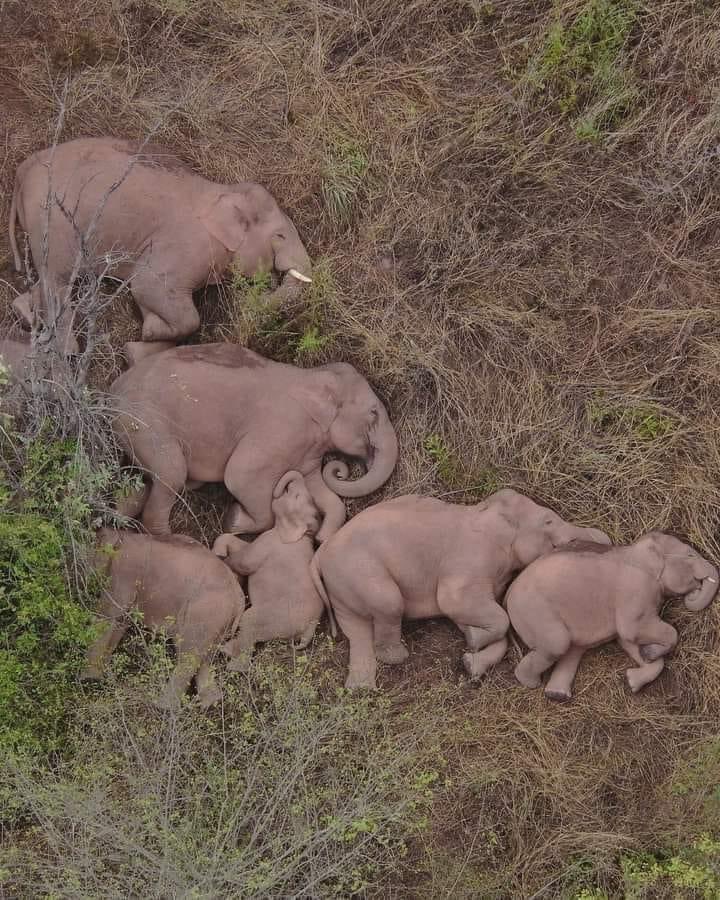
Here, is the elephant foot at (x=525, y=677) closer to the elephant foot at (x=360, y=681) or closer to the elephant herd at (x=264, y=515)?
the elephant herd at (x=264, y=515)

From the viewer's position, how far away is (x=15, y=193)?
5254 millimetres

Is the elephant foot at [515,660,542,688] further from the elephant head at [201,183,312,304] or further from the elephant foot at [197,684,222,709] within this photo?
the elephant head at [201,183,312,304]

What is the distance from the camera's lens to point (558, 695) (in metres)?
4.98

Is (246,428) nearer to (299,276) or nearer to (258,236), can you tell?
(299,276)

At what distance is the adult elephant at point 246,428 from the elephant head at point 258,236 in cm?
49

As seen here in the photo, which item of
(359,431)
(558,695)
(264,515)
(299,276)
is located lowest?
(558,695)

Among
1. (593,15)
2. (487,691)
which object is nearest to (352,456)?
(487,691)

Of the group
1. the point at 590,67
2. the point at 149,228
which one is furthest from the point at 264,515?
the point at 590,67

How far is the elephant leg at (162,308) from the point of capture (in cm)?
511

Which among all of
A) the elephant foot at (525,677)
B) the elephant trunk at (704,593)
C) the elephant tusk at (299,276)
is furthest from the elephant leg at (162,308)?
the elephant trunk at (704,593)

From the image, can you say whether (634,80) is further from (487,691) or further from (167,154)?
(487,691)

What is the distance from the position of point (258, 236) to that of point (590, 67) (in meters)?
2.08

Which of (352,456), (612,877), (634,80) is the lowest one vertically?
(612,877)

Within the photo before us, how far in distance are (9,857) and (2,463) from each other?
5.93ft
